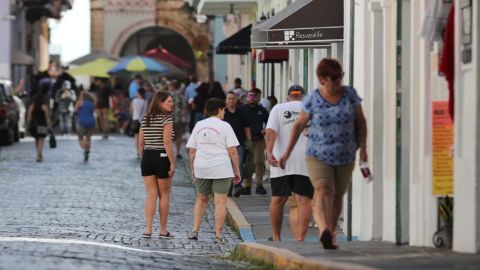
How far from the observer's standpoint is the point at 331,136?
46.0 feet

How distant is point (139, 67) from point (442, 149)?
44.2 metres

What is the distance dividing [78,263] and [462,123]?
336 cm

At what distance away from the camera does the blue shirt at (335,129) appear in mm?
14008

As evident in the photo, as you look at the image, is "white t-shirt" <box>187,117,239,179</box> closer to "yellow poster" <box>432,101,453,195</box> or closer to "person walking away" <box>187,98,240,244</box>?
"person walking away" <box>187,98,240,244</box>

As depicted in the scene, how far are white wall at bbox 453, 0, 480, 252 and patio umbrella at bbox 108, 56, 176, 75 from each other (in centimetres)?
4464

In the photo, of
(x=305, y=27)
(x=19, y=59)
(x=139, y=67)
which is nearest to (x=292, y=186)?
(x=305, y=27)

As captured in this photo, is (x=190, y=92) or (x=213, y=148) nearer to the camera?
(x=213, y=148)

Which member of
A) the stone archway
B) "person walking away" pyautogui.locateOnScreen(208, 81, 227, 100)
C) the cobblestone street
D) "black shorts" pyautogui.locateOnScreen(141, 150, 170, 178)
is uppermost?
the stone archway

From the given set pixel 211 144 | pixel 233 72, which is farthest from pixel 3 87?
pixel 211 144

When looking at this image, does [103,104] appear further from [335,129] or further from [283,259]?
[283,259]

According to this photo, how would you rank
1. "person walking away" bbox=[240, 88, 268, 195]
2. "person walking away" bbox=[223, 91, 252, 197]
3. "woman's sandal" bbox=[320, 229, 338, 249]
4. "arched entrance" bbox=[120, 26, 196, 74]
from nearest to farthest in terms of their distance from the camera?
1. "woman's sandal" bbox=[320, 229, 338, 249]
2. "person walking away" bbox=[223, 91, 252, 197]
3. "person walking away" bbox=[240, 88, 268, 195]
4. "arched entrance" bbox=[120, 26, 196, 74]

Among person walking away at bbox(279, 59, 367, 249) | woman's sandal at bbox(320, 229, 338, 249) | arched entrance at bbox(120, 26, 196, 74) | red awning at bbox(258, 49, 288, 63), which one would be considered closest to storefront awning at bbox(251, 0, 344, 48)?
person walking away at bbox(279, 59, 367, 249)

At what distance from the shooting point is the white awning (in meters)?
41.2

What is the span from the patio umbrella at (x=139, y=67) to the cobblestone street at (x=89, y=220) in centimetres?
2080
